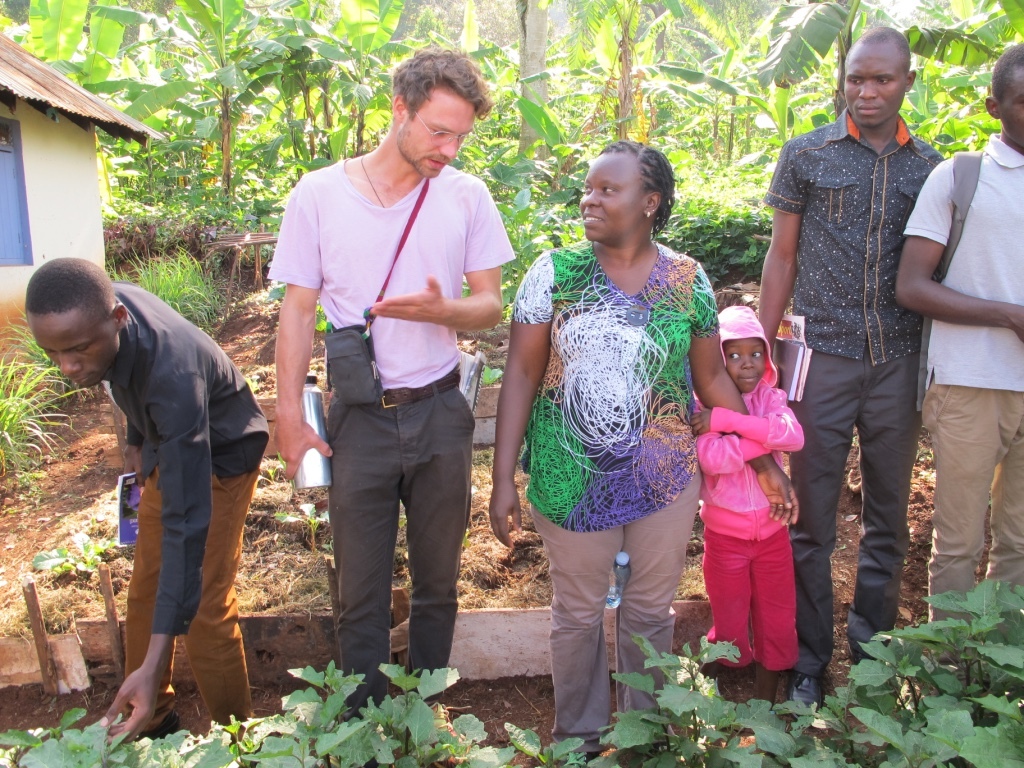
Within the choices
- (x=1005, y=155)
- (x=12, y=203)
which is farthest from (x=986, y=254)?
(x=12, y=203)

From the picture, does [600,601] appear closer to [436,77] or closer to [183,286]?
[436,77]

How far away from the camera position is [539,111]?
834 centimetres

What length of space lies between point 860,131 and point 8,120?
696 cm

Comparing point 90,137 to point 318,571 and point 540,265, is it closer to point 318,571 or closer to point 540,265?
point 318,571

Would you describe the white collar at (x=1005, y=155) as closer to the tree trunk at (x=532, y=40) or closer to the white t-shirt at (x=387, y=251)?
the white t-shirt at (x=387, y=251)

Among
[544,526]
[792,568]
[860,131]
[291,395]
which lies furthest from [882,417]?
[291,395]

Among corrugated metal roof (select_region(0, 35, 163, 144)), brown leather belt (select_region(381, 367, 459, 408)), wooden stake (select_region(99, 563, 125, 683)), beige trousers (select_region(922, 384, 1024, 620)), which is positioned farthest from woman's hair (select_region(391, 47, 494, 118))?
corrugated metal roof (select_region(0, 35, 163, 144))

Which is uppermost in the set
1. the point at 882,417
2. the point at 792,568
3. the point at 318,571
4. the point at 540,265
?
the point at 540,265

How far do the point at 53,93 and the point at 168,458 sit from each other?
6166 mm

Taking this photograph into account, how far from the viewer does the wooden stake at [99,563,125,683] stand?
3.12m

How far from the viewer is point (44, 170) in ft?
25.2

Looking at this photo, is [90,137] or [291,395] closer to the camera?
[291,395]

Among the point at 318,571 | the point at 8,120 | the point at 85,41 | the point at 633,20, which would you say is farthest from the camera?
the point at 85,41

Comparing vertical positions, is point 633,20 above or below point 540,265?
above
